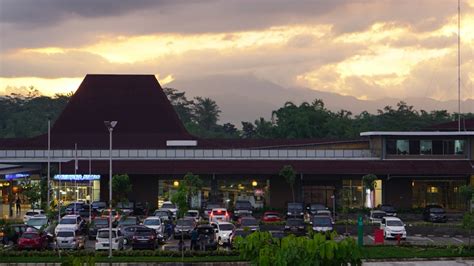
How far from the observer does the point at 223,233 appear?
47.5m

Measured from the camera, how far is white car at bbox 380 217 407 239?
51.7 m

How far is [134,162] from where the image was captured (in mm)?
77562

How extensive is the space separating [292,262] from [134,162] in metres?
58.2

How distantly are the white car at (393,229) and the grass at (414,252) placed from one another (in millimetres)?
6235

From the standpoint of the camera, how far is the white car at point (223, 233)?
47.0 meters

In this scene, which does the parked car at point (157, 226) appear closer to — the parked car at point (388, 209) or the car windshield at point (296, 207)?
the car windshield at point (296, 207)

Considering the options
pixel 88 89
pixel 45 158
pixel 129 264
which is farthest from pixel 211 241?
pixel 88 89

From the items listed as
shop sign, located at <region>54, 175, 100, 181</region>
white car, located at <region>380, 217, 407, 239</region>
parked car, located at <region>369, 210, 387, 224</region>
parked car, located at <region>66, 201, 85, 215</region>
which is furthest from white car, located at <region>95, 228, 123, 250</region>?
shop sign, located at <region>54, 175, 100, 181</region>

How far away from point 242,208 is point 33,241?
90.0 ft

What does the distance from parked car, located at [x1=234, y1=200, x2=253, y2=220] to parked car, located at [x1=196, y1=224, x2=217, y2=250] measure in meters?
17.8

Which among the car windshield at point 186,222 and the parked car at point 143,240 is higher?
the car windshield at point 186,222

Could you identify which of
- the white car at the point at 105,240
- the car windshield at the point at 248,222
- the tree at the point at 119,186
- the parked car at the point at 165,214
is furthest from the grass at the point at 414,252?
the tree at the point at 119,186

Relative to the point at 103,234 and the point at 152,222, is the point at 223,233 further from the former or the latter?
the point at 103,234

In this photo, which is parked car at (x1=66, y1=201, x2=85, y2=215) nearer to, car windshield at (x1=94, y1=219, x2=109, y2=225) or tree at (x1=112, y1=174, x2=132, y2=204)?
tree at (x1=112, y1=174, x2=132, y2=204)
